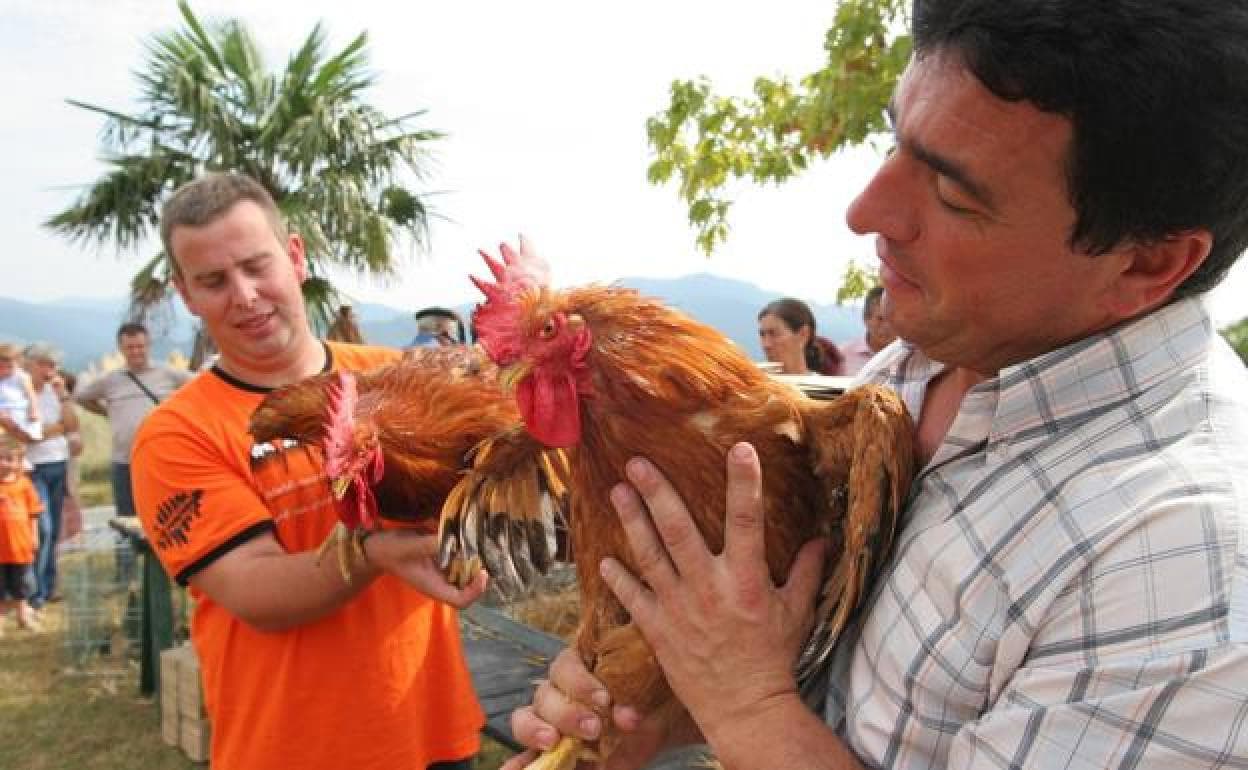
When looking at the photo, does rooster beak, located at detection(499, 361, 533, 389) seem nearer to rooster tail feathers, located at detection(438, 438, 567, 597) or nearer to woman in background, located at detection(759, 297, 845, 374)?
rooster tail feathers, located at detection(438, 438, 567, 597)

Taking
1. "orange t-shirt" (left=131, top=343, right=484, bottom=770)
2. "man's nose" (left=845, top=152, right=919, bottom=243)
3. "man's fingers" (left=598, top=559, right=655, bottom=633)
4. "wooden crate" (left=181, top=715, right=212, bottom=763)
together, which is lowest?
"wooden crate" (left=181, top=715, right=212, bottom=763)

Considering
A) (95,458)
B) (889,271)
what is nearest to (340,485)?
(889,271)

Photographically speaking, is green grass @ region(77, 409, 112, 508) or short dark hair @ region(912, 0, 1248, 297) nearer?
short dark hair @ region(912, 0, 1248, 297)

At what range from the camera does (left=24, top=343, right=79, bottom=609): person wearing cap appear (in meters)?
8.14

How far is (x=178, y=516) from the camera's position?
2.26 m

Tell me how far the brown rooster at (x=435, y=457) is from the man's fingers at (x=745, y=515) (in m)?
0.74

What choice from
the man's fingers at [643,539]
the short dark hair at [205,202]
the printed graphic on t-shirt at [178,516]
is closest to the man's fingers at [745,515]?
the man's fingers at [643,539]

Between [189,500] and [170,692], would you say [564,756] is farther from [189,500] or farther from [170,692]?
[170,692]

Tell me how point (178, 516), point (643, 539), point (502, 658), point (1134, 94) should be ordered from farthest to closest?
point (502, 658)
point (178, 516)
point (643, 539)
point (1134, 94)

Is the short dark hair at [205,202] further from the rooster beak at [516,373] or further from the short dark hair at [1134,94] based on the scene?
the short dark hair at [1134,94]

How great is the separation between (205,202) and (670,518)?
1839 mm

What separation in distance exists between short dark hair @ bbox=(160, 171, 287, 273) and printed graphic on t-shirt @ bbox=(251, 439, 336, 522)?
665 mm

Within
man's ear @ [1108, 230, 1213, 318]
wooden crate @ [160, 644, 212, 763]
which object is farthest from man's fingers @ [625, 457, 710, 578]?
wooden crate @ [160, 644, 212, 763]

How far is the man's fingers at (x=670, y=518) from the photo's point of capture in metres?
1.44
